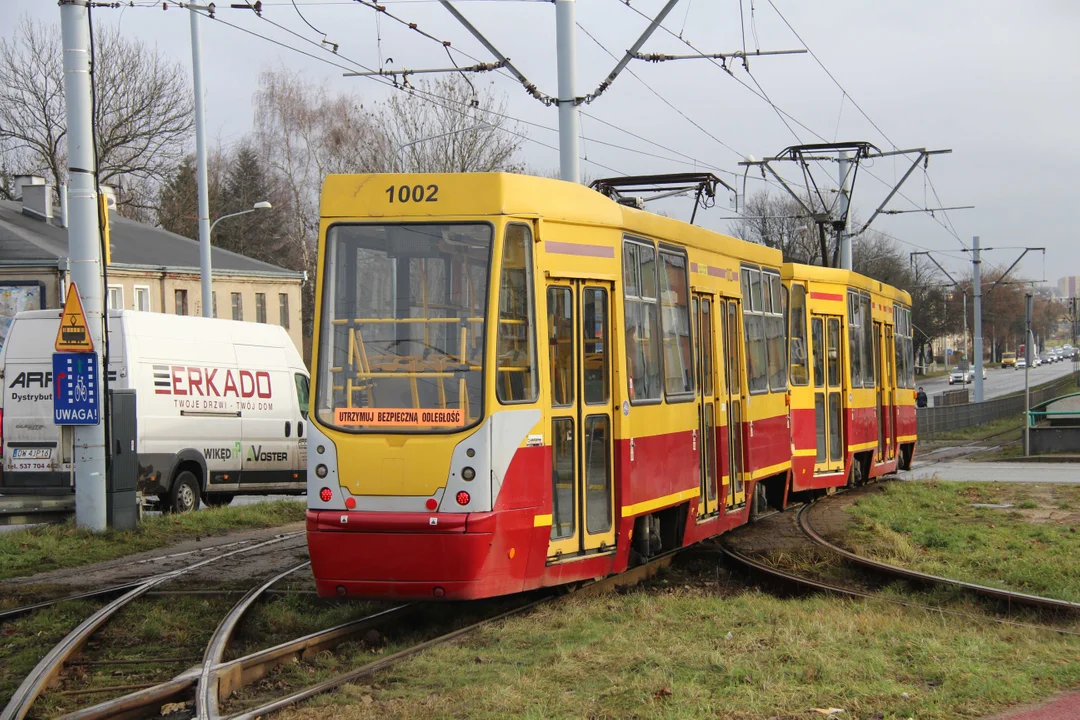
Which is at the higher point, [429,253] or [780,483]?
[429,253]

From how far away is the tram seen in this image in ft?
28.0

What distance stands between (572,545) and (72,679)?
11.7ft

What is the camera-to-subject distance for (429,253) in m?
8.98

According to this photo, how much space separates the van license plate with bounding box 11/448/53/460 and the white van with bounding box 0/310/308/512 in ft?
0.04

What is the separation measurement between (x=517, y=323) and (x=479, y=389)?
1.96ft

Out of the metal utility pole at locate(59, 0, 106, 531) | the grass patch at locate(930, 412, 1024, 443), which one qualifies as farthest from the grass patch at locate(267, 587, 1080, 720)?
the grass patch at locate(930, 412, 1024, 443)

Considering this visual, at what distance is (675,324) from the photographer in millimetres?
11320

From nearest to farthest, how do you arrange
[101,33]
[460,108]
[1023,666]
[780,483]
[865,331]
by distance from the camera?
1. [1023,666]
2. [780,483]
3. [865,331]
4. [460,108]
5. [101,33]

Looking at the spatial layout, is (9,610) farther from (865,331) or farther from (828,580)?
(865,331)

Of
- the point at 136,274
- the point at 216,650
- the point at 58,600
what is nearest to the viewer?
the point at 216,650

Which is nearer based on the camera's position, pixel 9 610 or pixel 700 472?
pixel 9 610

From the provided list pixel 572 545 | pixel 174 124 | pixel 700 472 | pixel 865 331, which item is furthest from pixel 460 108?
pixel 572 545

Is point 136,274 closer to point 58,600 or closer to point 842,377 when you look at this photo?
point 842,377

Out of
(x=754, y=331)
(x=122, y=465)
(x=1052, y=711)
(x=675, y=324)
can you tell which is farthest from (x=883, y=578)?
(x=122, y=465)
